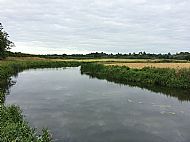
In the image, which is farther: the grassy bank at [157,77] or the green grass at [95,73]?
the grassy bank at [157,77]

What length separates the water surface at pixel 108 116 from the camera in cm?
1388

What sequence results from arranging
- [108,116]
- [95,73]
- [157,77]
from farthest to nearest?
[95,73] → [157,77] → [108,116]

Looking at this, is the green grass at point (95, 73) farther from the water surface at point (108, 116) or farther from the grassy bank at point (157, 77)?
the water surface at point (108, 116)

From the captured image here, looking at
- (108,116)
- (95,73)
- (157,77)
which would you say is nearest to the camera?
(108,116)

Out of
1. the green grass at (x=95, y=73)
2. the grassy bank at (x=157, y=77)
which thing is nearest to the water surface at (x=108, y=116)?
the green grass at (x=95, y=73)

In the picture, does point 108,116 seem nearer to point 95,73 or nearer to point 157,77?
point 157,77

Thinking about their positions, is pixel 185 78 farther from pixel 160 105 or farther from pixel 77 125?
pixel 77 125

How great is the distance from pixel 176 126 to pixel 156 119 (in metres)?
1.72

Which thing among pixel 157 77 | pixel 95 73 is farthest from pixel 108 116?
pixel 95 73

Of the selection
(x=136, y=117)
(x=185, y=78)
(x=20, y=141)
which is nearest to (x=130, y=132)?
(x=136, y=117)

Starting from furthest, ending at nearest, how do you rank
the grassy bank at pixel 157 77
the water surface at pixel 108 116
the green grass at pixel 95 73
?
the grassy bank at pixel 157 77 → the water surface at pixel 108 116 → the green grass at pixel 95 73

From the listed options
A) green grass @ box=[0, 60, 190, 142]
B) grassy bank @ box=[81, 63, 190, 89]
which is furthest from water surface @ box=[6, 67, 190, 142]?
grassy bank @ box=[81, 63, 190, 89]

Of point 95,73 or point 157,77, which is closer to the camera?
point 157,77

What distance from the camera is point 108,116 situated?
17.8 m
